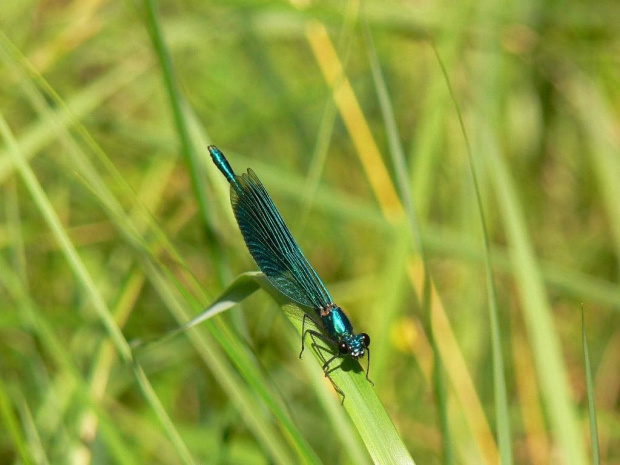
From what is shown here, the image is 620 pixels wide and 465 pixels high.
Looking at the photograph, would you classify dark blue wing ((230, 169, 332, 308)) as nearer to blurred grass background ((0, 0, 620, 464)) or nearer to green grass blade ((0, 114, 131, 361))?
blurred grass background ((0, 0, 620, 464))

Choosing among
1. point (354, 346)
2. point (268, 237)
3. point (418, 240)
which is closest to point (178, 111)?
point (268, 237)

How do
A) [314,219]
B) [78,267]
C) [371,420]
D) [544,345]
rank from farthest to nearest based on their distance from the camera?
[314,219]
[544,345]
[78,267]
[371,420]

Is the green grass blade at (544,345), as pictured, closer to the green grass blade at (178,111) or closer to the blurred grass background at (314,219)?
the blurred grass background at (314,219)

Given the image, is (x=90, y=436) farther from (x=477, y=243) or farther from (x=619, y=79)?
(x=619, y=79)

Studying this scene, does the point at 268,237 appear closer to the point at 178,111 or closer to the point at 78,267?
the point at 178,111

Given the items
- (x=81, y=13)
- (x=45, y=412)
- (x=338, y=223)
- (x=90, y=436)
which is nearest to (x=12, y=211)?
(x=45, y=412)

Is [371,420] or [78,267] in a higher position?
[78,267]

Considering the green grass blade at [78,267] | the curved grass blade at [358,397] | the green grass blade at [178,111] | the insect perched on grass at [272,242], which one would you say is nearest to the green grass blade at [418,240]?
the curved grass blade at [358,397]
